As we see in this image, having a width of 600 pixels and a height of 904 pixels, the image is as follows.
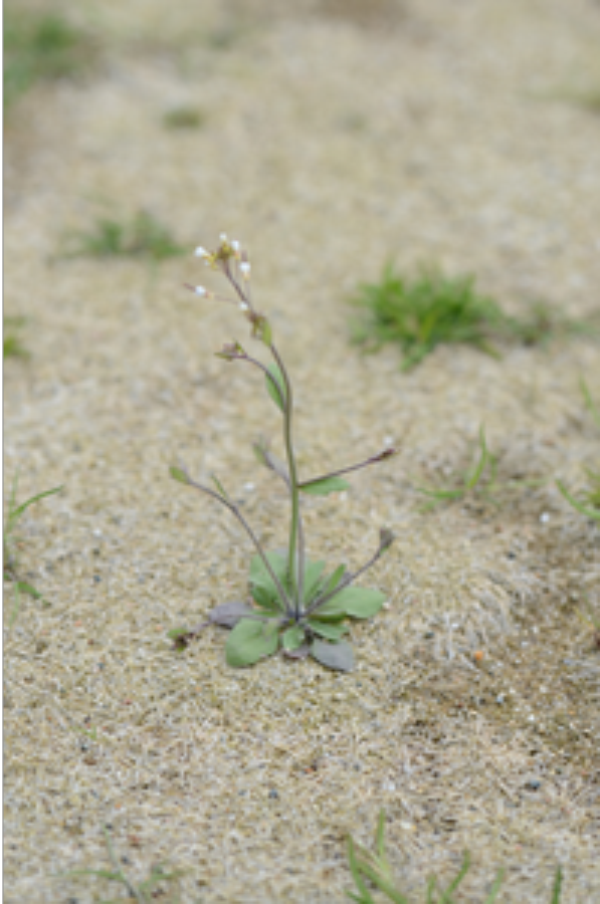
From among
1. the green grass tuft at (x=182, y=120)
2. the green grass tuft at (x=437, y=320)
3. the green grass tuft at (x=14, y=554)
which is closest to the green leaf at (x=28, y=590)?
the green grass tuft at (x=14, y=554)

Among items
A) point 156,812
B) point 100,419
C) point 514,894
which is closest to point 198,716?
point 156,812

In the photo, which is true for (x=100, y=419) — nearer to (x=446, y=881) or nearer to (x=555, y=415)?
(x=555, y=415)

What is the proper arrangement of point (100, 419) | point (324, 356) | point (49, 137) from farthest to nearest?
point (49, 137) → point (324, 356) → point (100, 419)

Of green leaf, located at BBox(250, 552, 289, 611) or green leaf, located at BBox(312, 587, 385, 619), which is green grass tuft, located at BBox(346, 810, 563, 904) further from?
green leaf, located at BBox(250, 552, 289, 611)

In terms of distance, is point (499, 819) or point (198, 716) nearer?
point (499, 819)

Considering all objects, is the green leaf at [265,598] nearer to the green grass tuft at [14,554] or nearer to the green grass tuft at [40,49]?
the green grass tuft at [14,554]

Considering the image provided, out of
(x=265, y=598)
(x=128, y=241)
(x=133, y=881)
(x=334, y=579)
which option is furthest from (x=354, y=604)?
(x=128, y=241)

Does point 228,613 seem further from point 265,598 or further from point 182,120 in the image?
point 182,120
